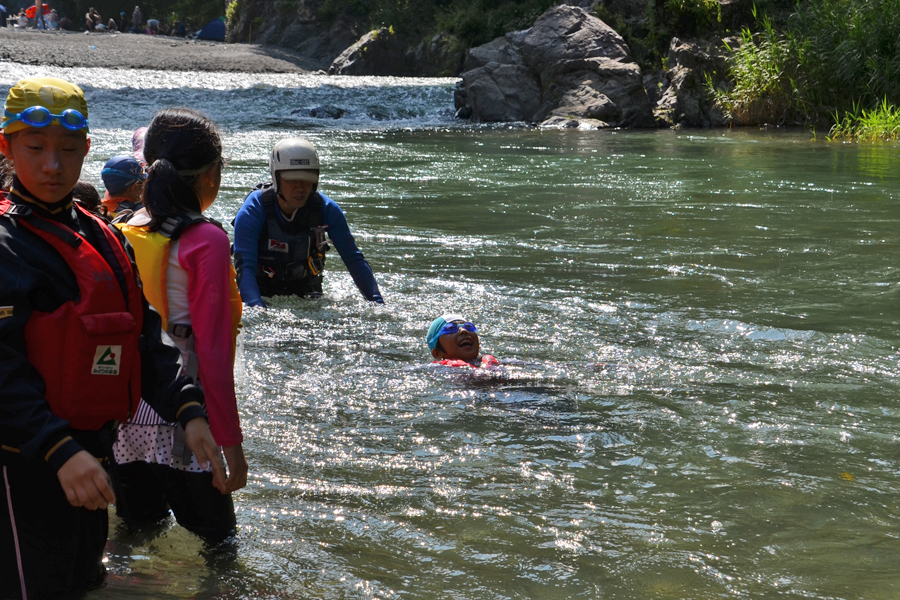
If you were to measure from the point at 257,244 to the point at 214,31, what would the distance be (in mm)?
53578

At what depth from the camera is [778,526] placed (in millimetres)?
3727

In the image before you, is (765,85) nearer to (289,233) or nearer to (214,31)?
(289,233)

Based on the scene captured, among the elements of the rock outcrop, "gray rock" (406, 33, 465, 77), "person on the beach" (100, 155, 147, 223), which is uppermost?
the rock outcrop

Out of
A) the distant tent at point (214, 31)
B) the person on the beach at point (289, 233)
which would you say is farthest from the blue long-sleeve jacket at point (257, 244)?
the distant tent at point (214, 31)

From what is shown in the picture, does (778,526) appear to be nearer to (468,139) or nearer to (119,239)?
(119,239)

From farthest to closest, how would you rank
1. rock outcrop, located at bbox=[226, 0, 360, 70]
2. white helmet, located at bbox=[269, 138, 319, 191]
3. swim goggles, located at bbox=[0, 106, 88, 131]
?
rock outcrop, located at bbox=[226, 0, 360, 70], white helmet, located at bbox=[269, 138, 319, 191], swim goggles, located at bbox=[0, 106, 88, 131]

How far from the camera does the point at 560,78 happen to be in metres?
25.9

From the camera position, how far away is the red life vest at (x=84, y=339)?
2.34 meters

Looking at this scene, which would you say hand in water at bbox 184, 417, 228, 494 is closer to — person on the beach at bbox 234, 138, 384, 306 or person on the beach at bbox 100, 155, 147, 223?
person on the beach at bbox 100, 155, 147, 223

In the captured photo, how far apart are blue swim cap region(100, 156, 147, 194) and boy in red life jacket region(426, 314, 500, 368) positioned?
221 cm

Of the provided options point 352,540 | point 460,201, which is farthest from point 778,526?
point 460,201

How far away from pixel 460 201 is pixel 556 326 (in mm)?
6109

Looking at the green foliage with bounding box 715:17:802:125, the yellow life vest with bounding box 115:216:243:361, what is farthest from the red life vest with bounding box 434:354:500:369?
the green foliage with bounding box 715:17:802:125

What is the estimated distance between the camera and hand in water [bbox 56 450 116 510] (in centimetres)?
225
